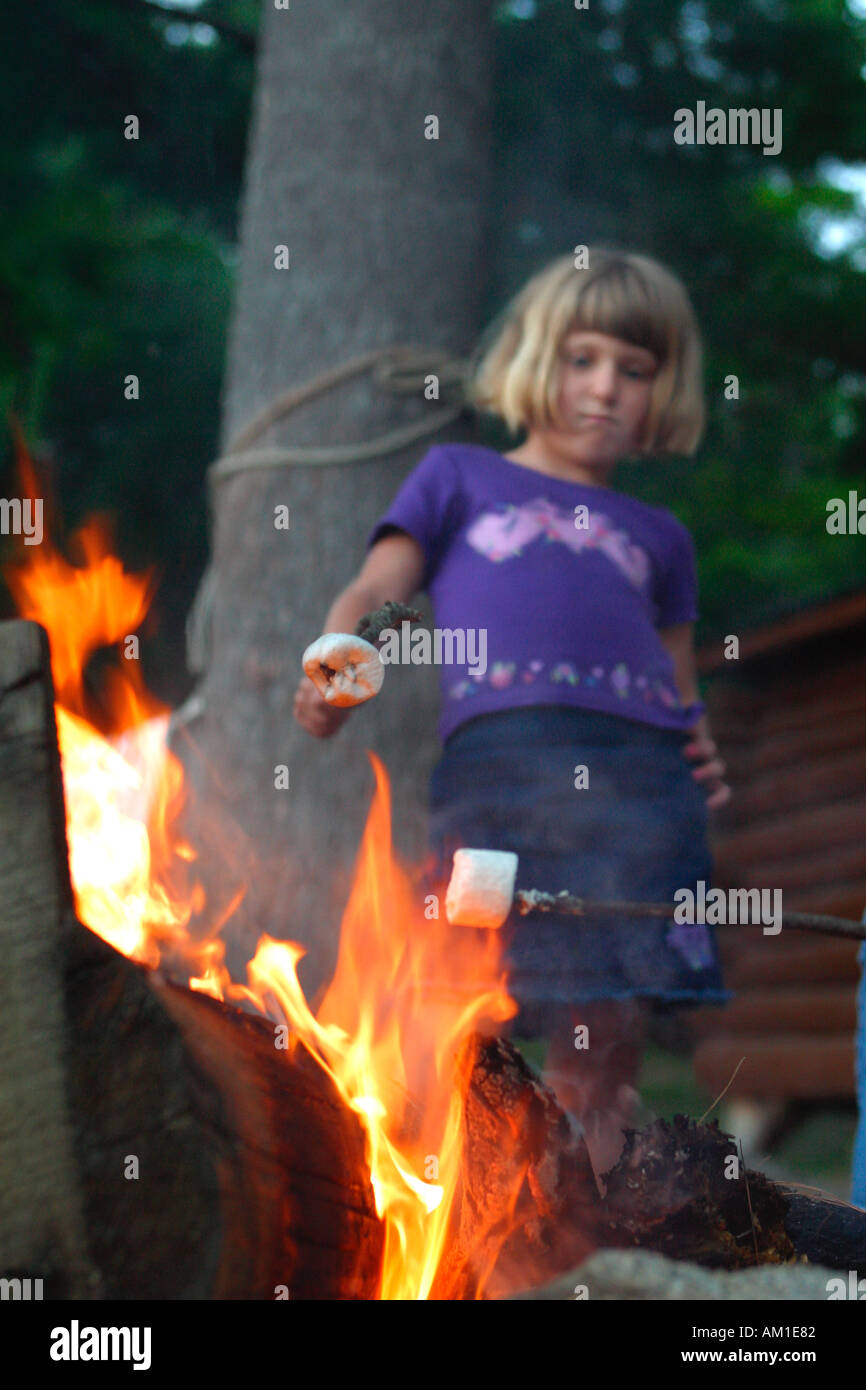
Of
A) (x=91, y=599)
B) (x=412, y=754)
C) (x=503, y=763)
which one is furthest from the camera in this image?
(x=412, y=754)

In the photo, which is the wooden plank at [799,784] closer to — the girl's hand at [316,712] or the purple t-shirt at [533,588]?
the purple t-shirt at [533,588]

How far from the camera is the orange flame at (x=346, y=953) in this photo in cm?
195

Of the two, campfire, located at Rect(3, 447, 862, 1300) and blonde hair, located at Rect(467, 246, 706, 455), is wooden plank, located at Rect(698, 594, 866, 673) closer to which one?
blonde hair, located at Rect(467, 246, 706, 455)

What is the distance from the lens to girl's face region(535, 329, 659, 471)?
2785 millimetres

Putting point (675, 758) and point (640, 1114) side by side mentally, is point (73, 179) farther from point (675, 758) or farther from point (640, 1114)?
point (640, 1114)

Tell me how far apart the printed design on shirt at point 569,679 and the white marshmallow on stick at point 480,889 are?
530 millimetres

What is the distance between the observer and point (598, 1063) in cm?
243

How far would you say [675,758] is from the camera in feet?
8.86

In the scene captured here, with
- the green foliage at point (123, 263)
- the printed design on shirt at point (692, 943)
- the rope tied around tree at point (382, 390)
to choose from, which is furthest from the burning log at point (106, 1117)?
the green foliage at point (123, 263)

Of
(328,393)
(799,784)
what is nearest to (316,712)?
(328,393)

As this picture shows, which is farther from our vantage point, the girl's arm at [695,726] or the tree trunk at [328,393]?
the tree trunk at [328,393]
